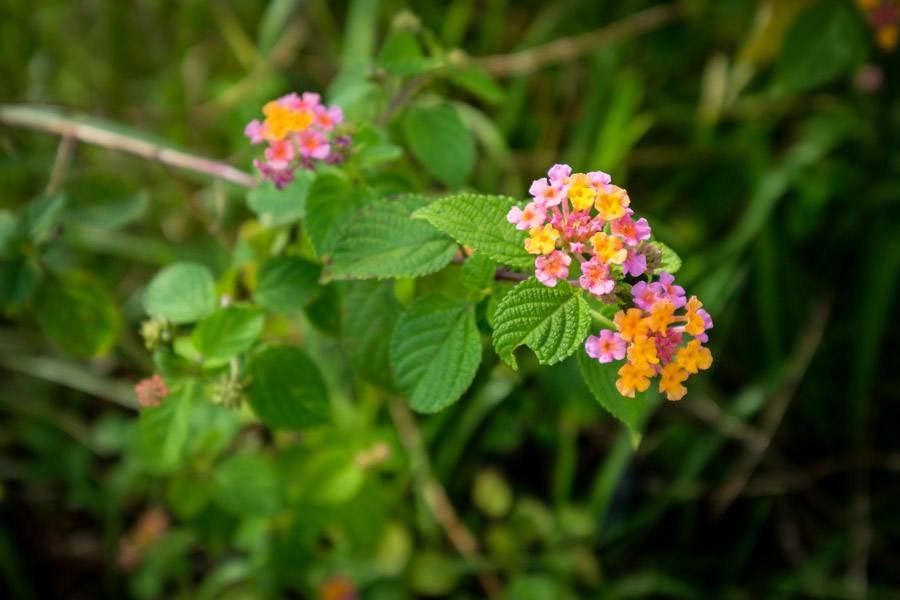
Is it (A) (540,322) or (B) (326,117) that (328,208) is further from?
(A) (540,322)

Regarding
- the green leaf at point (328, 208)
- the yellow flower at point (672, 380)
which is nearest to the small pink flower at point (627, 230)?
the yellow flower at point (672, 380)

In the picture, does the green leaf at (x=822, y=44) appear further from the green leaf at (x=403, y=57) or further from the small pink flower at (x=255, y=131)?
the small pink flower at (x=255, y=131)

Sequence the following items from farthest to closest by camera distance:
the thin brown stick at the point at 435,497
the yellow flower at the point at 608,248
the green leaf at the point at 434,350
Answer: the thin brown stick at the point at 435,497
the green leaf at the point at 434,350
the yellow flower at the point at 608,248

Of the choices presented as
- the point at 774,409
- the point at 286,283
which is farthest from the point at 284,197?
the point at 774,409

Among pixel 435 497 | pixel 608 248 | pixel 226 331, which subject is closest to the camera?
pixel 608 248

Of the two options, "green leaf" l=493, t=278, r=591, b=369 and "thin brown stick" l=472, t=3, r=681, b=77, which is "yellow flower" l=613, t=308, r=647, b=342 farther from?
"thin brown stick" l=472, t=3, r=681, b=77

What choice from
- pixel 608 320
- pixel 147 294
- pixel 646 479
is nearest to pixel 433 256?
pixel 608 320

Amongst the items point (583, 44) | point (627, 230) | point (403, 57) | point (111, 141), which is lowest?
point (627, 230)
